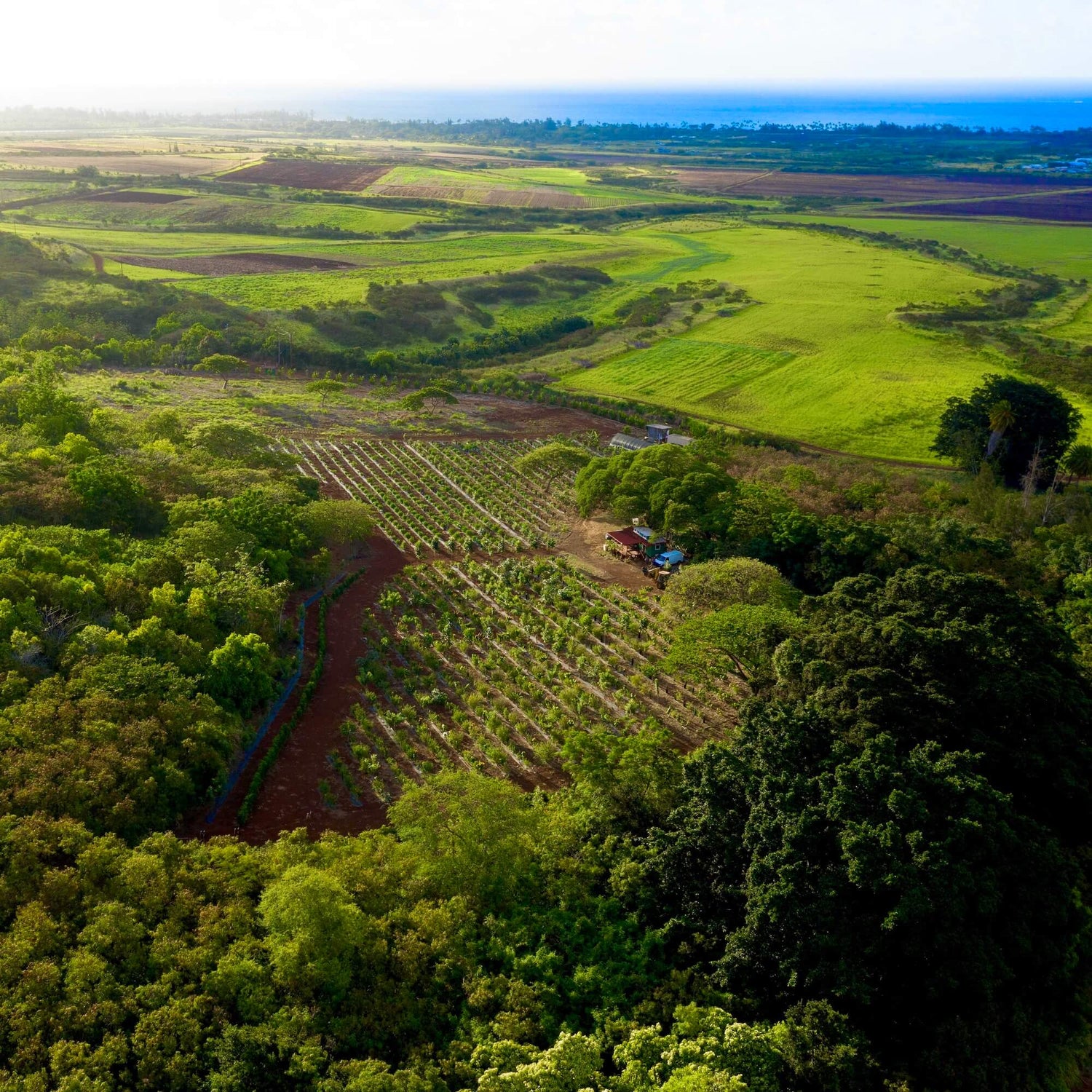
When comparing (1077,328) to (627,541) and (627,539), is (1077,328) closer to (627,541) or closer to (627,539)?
(627,539)

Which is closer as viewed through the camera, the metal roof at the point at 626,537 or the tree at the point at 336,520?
the tree at the point at 336,520

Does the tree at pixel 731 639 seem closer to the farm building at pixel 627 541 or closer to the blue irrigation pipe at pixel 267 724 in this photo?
the farm building at pixel 627 541

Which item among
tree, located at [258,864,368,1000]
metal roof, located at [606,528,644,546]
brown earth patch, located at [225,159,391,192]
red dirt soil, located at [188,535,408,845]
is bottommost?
red dirt soil, located at [188,535,408,845]

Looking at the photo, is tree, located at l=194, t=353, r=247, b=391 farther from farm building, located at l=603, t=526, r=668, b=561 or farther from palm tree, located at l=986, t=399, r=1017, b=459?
palm tree, located at l=986, t=399, r=1017, b=459

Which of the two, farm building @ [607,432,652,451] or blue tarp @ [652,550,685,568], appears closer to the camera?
blue tarp @ [652,550,685,568]

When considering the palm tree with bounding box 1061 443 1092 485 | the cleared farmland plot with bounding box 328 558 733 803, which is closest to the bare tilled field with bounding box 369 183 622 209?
the palm tree with bounding box 1061 443 1092 485

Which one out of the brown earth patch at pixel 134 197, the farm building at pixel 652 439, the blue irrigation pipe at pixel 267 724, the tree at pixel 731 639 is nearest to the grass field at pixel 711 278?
the brown earth patch at pixel 134 197
